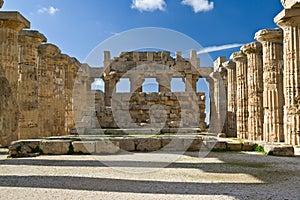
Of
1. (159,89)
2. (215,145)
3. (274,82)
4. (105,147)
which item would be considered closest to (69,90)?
(159,89)

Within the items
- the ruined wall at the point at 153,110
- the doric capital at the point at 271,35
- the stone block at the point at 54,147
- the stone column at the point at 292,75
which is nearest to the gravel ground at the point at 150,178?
the stone block at the point at 54,147

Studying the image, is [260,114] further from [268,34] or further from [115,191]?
[115,191]

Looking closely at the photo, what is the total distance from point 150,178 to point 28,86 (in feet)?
33.4

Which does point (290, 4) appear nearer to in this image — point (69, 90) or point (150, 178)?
point (150, 178)

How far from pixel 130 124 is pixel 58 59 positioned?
5.91 metres

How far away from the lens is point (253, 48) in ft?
51.2

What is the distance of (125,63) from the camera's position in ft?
81.7

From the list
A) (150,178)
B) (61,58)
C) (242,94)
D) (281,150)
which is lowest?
(150,178)

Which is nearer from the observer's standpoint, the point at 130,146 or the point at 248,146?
the point at 130,146

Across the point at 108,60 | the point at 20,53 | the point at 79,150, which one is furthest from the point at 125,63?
the point at 79,150

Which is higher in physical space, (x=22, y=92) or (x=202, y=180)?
(x=22, y=92)

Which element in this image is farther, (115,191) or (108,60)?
(108,60)

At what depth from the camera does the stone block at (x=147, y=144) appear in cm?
1054

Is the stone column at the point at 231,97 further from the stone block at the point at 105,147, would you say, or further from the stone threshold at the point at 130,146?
the stone block at the point at 105,147
